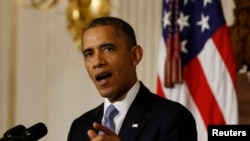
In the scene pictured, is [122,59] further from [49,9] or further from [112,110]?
[49,9]

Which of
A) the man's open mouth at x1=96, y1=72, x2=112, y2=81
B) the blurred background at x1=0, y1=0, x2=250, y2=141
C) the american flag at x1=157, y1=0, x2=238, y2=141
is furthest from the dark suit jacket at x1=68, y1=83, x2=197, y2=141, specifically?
the blurred background at x1=0, y1=0, x2=250, y2=141

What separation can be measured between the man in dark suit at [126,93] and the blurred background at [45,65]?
2.00 meters

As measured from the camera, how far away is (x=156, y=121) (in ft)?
6.66

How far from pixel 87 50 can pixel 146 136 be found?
0.38 metres

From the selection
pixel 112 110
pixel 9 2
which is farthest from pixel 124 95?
pixel 9 2

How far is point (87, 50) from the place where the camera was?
2.07 m

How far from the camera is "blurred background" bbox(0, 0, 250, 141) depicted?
13.9 ft

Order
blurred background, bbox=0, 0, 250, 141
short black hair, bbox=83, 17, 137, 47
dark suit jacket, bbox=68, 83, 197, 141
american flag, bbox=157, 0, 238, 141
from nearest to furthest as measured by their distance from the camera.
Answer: dark suit jacket, bbox=68, 83, 197, 141
short black hair, bbox=83, 17, 137, 47
american flag, bbox=157, 0, 238, 141
blurred background, bbox=0, 0, 250, 141

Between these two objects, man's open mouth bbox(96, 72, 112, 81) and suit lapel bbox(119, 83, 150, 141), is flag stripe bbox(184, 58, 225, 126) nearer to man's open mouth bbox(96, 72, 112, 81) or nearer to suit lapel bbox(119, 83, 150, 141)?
suit lapel bbox(119, 83, 150, 141)

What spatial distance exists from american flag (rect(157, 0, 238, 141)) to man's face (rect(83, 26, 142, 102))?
1265 millimetres

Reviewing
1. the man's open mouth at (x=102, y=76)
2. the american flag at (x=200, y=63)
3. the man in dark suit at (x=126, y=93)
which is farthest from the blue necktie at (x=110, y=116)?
the american flag at (x=200, y=63)

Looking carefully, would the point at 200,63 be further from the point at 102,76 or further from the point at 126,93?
the point at 102,76

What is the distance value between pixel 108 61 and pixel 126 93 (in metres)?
0.15

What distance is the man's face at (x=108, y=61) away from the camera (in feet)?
6.70
